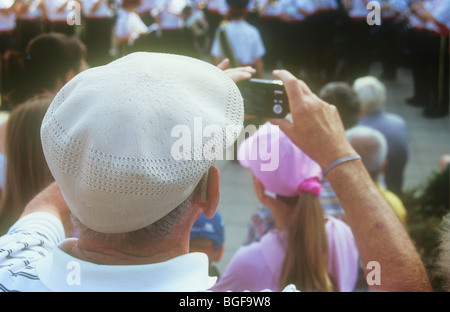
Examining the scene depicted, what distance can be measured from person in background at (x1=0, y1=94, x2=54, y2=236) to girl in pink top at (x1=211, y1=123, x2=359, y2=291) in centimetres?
81

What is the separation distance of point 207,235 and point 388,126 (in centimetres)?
240

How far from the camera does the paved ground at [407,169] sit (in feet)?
18.1

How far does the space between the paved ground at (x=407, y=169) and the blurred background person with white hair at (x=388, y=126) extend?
0.94m

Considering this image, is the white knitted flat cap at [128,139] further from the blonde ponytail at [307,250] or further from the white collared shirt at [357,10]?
the white collared shirt at [357,10]

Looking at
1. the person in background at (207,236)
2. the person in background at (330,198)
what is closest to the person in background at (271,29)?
the person in background at (330,198)

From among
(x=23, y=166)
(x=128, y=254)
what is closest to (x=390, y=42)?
(x=23, y=166)

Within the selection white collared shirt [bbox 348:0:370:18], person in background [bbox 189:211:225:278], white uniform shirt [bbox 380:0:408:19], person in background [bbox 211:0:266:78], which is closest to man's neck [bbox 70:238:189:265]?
person in background [bbox 189:211:225:278]

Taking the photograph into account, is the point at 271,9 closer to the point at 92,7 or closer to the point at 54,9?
the point at 92,7

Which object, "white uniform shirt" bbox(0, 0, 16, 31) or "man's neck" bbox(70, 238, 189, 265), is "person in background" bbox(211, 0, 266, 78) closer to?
"white uniform shirt" bbox(0, 0, 16, 31)

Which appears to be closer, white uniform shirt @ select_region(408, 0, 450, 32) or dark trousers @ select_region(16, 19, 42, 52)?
white uniform shirt @ select_region(408, 0, 450, 32)

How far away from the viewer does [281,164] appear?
2.21 meters

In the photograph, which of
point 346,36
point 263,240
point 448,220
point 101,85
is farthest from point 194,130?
point 346,36

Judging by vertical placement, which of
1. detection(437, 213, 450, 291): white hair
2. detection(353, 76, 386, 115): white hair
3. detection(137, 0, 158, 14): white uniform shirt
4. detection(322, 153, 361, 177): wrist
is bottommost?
detection(353, 76, 386, 115): white hair

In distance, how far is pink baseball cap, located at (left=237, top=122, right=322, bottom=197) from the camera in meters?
2.18
